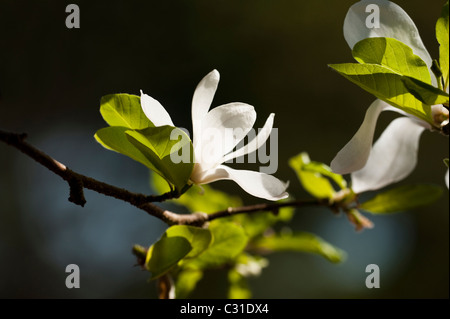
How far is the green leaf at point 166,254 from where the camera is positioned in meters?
0.45

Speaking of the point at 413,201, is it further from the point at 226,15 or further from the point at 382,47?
the point at 226,15

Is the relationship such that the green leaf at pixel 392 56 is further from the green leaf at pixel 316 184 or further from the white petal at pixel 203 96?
the green leaf at pixel 316 184

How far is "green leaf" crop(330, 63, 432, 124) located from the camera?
1.30 feet

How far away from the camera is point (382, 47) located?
408 millimetres

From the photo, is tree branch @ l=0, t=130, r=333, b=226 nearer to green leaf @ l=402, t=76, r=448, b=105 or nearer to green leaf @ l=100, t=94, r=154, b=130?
green leaf @ l=100, t=94, r=154, b=130

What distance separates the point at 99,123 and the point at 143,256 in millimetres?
2124

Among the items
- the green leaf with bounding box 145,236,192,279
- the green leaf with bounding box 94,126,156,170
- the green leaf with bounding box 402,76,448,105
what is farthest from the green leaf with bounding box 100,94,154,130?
the green leaf with bounding box 402,76,448,105

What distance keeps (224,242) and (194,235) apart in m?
0.08

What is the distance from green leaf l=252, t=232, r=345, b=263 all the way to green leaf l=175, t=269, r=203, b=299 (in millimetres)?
159

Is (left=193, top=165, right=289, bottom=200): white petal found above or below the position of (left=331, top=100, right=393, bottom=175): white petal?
below

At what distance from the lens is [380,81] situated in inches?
16.0

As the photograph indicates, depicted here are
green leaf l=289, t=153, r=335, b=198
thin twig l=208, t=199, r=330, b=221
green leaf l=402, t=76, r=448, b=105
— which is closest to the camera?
green leaf l=402, t=76, r=448, b=105

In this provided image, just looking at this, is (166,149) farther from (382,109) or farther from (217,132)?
(382,109)

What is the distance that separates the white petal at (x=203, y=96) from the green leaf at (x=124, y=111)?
0.13ft
